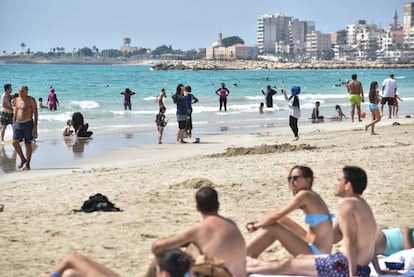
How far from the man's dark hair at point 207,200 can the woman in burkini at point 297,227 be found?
0.88 metres

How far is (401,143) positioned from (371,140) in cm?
109

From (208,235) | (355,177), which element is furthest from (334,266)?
(208,235)

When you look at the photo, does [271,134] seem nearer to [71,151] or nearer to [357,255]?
[71,151]

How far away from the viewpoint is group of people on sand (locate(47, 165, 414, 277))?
529cm

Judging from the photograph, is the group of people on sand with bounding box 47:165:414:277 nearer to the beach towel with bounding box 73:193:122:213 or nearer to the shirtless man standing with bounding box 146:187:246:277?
the shirtless man standing with bounding box 146:187:246:277

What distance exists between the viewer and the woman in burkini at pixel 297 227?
19.7 feet

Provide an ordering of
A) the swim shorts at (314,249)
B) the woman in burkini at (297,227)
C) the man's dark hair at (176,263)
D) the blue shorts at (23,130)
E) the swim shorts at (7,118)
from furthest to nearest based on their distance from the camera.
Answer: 1. the swim shorts at (7,118)
2. the blue shorts at (23,130)
3. the swim shorts at (314,249)
4. the woman in burkini at (297,227)
5. the man's dark hair at (176,263)

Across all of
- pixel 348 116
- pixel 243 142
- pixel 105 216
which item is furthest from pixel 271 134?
pixel 105 216

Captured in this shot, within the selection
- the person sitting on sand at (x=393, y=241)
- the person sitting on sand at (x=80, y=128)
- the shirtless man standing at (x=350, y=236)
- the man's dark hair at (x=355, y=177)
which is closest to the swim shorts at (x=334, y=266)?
the shirtless man standing at (x=350, y=236)

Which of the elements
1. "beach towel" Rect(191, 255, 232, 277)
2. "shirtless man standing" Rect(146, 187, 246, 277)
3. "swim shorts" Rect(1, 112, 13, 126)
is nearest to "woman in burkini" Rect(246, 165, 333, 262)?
"shirtless man standing" Rect(146, 187, 246, 277)

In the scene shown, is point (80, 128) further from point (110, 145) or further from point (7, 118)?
point (7, 118)

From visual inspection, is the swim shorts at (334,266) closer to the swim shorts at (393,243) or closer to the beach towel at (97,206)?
the swim shorts at (393,243)

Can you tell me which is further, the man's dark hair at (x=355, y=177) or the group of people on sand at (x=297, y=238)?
the man's dark hair at (x=355, y=177)

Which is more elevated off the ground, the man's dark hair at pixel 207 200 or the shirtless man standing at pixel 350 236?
the man's dark hair at pixel 207 200
